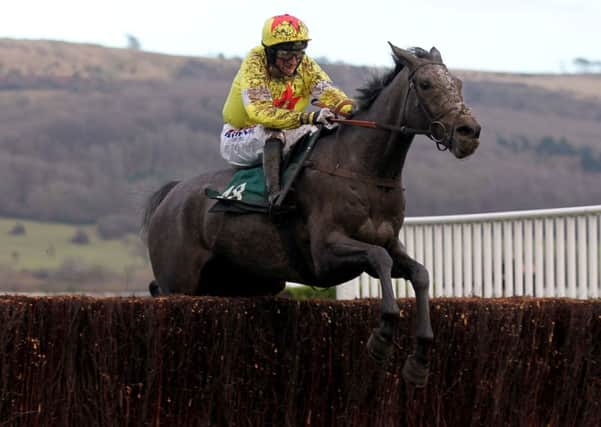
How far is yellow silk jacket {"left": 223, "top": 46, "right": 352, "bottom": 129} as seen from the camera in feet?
30.6

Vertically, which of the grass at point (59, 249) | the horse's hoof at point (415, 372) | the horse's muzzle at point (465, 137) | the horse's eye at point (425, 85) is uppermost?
the horse's eye at point (425, 85)

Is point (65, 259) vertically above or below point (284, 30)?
below

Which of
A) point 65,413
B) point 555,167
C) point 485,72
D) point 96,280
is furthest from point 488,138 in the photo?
point 65,413

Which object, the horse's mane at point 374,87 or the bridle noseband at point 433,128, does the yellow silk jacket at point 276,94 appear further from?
the bridle noseband at point 433,128

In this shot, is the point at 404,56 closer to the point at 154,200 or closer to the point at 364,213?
the point at 364,213

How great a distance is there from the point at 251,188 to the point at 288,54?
2.93 feet

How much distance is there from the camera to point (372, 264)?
8.44 m

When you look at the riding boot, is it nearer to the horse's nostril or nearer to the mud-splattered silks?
the mud-splattered silks

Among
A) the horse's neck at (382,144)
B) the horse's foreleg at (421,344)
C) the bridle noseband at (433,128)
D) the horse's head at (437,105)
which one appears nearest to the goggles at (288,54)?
the horse's neck at (382,144)

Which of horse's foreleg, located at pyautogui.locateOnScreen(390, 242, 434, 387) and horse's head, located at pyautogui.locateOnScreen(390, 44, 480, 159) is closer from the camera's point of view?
horse's head, located at pyautogui.locateOnScreen(390, 44, 480, 159)

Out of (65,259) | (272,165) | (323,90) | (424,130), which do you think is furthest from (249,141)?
(65,259)

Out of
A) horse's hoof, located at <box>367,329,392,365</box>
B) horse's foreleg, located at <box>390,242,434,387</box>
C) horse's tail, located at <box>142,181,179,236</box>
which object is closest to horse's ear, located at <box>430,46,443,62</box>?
horse's foreleg, located at <box>390,242,434,387</box>

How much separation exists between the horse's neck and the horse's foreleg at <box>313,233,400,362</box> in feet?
1.58

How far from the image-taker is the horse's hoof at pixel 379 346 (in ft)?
26.9
